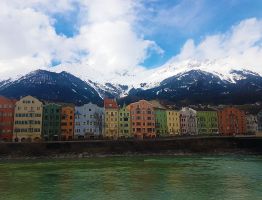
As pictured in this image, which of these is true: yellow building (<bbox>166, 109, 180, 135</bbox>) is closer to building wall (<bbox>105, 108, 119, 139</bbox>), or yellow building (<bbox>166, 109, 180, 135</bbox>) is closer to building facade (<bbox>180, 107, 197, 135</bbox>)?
building facade (<bbox>180, 107, 197, 135</bbox>)

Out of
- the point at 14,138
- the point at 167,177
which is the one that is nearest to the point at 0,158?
the point at 14,138

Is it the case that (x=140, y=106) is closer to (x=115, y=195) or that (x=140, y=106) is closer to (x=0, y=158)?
(x=0, y=158)

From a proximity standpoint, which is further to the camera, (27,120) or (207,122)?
(207,122)

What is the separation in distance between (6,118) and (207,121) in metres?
91.9

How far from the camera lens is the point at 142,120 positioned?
14988 cm

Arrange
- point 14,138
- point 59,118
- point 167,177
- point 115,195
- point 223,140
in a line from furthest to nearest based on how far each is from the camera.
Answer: point 59,118, point 14,138, point 223,140, point 167,177, point 115,195

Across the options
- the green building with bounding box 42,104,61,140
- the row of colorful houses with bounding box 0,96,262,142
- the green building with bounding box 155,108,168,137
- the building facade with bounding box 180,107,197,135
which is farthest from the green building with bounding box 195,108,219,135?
the green building with bounding box 42,104,61,140

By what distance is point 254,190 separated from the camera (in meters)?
38.5

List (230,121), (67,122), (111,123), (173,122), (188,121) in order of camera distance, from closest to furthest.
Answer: (67,122) → (111,123) → (173,122) → (188,121) → (230,121)

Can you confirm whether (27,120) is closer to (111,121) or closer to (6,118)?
(6,118)

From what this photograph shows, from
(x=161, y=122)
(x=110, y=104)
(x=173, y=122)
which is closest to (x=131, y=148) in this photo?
(x=110, y=104)

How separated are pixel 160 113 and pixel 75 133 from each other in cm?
3800

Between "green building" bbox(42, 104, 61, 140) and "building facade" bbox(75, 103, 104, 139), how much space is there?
807 cm

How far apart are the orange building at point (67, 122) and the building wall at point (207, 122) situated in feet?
204
